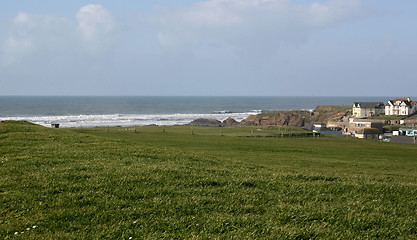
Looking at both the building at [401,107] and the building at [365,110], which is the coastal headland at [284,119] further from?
the building at [401,107]

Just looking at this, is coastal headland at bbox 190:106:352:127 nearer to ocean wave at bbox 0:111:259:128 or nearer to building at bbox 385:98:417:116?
ocean wave at bbox 0:111:259:128

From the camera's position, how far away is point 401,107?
105m

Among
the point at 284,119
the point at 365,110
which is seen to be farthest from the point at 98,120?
the point at 365,110

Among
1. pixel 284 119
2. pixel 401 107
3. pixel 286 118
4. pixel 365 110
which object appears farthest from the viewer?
pixel 286 118

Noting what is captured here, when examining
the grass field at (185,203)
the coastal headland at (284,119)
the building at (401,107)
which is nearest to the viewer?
the grass field at (185,203)

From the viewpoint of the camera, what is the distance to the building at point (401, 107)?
10394 cm

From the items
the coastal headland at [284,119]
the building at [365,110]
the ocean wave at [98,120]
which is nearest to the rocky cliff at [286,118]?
the coastal headland at [284,119]

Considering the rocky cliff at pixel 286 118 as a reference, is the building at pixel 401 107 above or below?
above

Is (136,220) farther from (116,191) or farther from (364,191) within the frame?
(364,191)

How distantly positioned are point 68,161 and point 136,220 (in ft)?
18.5

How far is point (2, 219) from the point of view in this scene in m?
6.56

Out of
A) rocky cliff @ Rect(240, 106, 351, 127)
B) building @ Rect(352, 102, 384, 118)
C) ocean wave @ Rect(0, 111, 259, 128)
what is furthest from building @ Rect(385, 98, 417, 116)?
ocean wave @ Rect(0, 111, 259, 128)

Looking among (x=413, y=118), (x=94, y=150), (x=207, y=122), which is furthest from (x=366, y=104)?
(x=94, y=150)

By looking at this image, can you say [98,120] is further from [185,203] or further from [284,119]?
[185,203]
